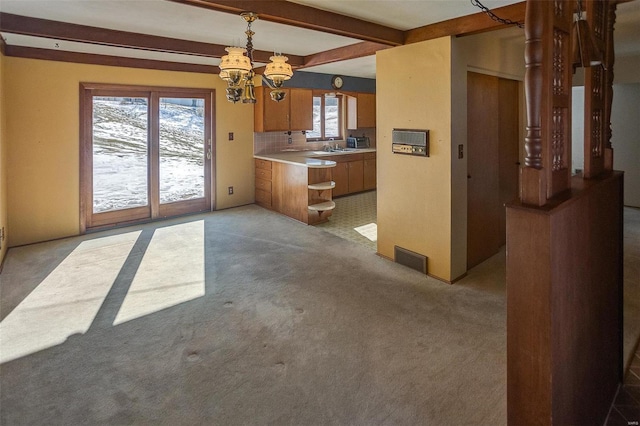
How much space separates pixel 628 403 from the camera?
209cm

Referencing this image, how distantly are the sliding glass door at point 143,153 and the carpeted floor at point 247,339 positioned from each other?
1252 millimetres

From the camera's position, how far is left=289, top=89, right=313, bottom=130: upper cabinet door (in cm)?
695

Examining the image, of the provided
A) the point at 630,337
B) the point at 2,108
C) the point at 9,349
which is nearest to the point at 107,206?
the point at 2,108

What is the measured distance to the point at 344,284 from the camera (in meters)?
3.69

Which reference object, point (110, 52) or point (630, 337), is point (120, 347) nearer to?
point (630, 337)

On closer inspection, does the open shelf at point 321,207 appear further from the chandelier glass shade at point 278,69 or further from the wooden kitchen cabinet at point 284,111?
the chandelier glass shade at point 278,69

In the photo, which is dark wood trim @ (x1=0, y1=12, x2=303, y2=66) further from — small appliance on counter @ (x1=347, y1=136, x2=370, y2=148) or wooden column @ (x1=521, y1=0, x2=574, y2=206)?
wooden column @ (x1=521, y1=0, x2=574, y2=206)

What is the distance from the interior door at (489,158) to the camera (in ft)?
→ 13.0

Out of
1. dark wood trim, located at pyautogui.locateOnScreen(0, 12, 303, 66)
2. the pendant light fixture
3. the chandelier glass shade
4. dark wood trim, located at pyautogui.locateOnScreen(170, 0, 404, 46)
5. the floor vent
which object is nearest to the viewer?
the pendant light fixture

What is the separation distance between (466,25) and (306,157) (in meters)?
3.63

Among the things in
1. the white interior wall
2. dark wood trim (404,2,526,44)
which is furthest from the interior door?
the white interior wall

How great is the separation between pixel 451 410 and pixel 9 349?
9.10 feet

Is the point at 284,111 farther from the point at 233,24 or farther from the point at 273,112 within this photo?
the point at 233,24

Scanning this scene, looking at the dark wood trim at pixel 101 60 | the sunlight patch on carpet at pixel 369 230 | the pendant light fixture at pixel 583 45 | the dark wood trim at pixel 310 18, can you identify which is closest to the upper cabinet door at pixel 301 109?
the dark wood trim at pixel 101 60
